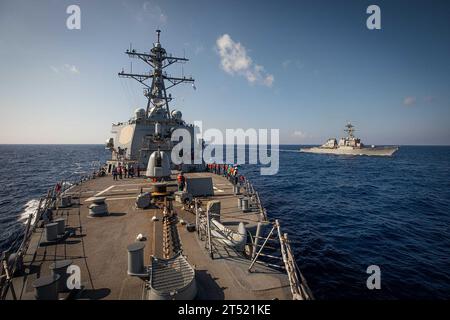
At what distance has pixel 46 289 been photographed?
16.8ft

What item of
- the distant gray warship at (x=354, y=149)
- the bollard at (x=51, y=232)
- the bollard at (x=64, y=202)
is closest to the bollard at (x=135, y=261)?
the bollard at (x=51, y=232)

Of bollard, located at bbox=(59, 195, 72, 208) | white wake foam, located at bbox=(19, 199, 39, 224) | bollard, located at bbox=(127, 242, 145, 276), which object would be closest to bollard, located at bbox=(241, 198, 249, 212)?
bollard, located at bbox=(127, 242, 145, 276)

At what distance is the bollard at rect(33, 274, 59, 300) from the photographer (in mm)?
5086

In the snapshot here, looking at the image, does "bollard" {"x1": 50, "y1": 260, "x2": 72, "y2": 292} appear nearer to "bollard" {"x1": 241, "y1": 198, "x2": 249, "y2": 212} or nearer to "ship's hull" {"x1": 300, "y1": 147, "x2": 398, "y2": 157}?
"bollard" {"x1": 241, "y1": 198, "x2": 249, "y2": 212}

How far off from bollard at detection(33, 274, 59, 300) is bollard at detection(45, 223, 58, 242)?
4.81m

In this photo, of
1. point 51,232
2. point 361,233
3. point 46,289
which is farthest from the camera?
point 361,233

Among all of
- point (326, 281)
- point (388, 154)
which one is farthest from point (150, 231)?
point (388, 154)

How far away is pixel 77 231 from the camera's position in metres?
10.4

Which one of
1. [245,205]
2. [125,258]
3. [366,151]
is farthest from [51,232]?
[366,151]

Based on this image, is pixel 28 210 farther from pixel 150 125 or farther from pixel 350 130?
pixel 350 130

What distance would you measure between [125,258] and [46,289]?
2940mm

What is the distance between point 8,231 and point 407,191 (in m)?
46.7

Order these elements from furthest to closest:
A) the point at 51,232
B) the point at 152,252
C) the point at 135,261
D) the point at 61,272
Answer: the point at 51,232
the point at 152,252
the point at 135,261
the point at 61,272

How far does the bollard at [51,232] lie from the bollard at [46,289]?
481 cm
